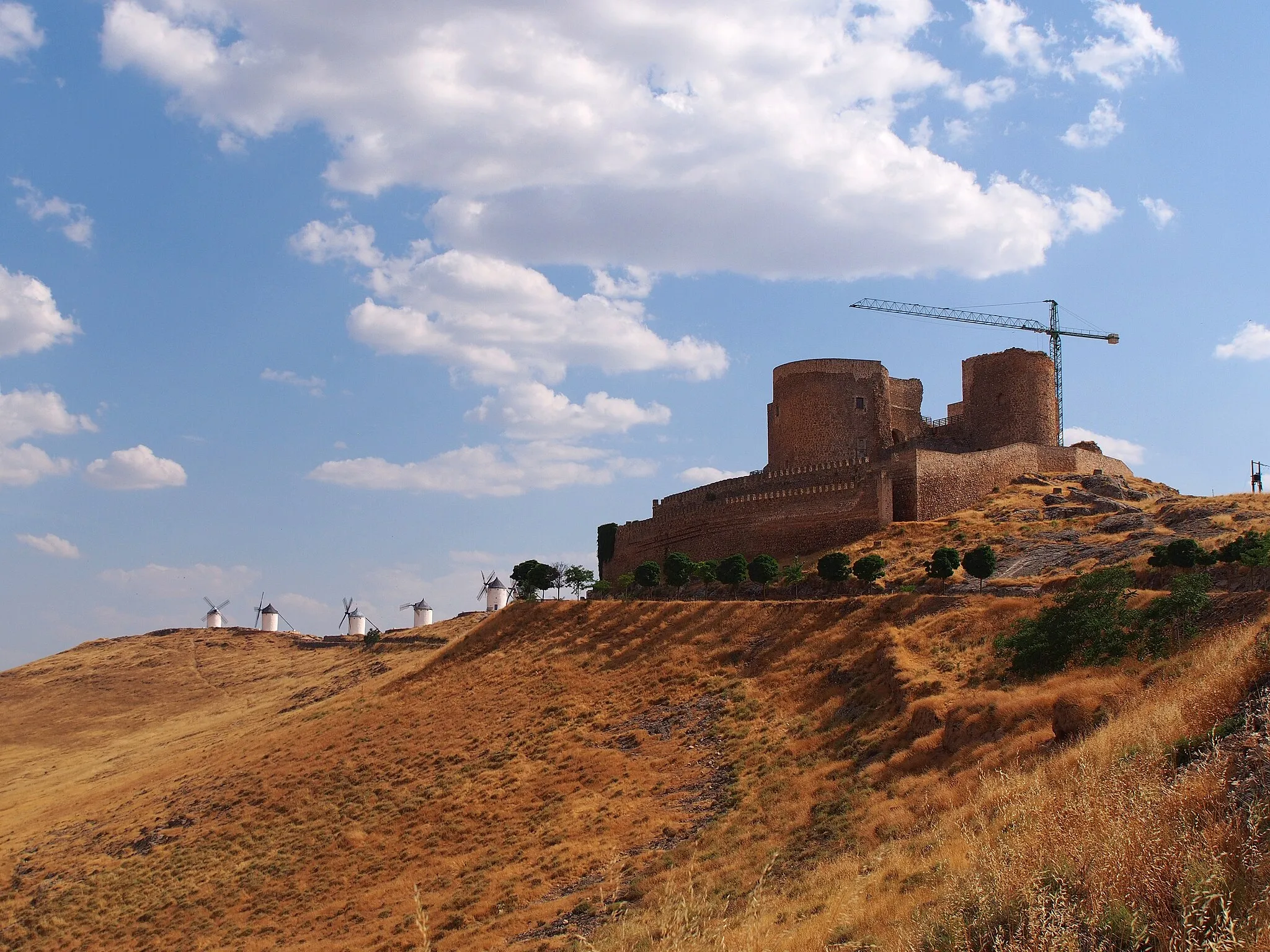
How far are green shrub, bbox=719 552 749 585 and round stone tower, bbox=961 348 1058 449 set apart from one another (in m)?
16.8

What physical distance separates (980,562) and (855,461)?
15.2m

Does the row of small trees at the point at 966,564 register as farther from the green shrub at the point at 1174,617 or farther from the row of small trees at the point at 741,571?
the green shrub at the point at 1174,617

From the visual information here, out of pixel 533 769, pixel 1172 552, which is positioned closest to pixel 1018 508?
pixel 1172 552

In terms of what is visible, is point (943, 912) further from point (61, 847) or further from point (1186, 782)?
point (61, 847)

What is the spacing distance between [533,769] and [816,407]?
24.2 meters

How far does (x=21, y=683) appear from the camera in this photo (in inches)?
2879

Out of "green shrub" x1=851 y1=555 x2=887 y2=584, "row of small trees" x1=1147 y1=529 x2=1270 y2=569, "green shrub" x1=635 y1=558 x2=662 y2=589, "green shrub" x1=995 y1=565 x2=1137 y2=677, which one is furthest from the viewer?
"green shrub" x1=635 y1=558 x2=662 y2=589

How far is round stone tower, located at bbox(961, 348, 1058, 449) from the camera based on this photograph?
4856 centimetres

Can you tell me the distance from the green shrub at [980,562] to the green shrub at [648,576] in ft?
37.4

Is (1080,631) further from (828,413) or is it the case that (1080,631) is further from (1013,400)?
(1013,400)

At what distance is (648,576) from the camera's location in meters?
39.6

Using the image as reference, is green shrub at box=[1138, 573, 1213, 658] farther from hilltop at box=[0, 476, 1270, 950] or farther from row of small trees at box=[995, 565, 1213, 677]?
hilltop at box=[0, 476, 1270, 950]

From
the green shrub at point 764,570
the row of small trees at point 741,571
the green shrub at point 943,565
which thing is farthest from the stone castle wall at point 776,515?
the green shrub at point 943,565

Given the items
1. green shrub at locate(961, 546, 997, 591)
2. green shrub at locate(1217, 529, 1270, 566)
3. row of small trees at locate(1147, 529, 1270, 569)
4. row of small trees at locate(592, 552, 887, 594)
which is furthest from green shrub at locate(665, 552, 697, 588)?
green shrub at locate(1217, 529, 1270, 566)
